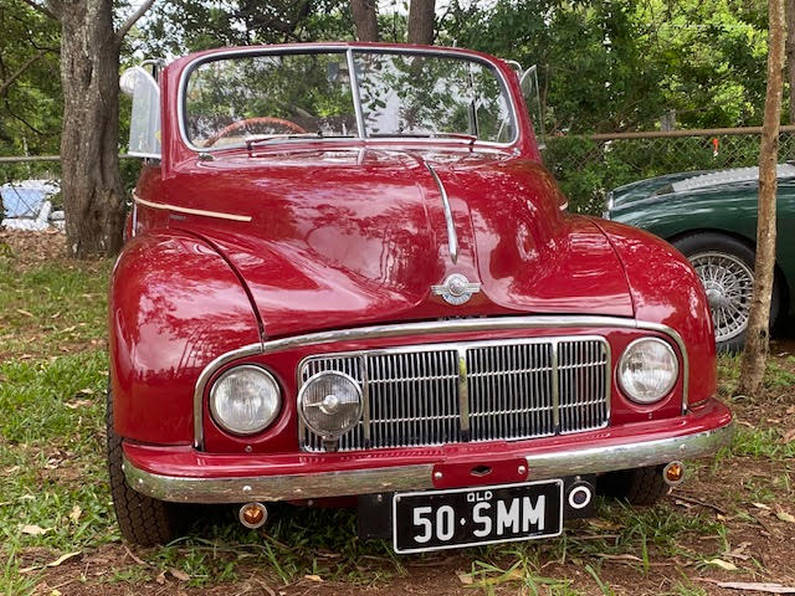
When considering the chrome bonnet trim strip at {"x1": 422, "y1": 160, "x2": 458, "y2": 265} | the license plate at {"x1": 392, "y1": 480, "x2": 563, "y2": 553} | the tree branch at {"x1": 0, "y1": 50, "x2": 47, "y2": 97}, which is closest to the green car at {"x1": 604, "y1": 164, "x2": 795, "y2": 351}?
the chrome bonnet trim strip at {"x1": 422, "y1": 160, "x2": 458, "y2": 265}

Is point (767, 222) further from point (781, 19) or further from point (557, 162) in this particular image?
point (557, 162)

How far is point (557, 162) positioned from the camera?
8641mm

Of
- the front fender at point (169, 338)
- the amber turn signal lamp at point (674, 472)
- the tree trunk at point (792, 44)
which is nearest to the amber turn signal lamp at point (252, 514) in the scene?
the front fender at point (169, 338)

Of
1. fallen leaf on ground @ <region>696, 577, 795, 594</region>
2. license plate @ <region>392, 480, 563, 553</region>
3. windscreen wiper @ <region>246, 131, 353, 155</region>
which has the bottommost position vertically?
fallen leaf on ground @ <region>696, 577, 795, 594</region>

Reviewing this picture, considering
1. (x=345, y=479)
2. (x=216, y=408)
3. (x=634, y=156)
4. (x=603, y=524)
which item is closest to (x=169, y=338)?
(x=216, y=408)

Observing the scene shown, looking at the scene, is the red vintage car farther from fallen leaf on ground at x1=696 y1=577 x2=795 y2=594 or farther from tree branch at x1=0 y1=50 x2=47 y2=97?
tree branch at x1=0 y1=50 x2=47 y2=97

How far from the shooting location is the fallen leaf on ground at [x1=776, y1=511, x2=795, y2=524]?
9.77ft

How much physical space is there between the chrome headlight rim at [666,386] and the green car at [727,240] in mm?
2637

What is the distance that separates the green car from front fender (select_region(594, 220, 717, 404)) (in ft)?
7.92

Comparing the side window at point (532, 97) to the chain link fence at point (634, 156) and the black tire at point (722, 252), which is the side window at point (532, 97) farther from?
the chain link fence at point (634, 156)

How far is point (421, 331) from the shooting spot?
233 cm

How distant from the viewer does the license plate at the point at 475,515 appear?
2.33 metres

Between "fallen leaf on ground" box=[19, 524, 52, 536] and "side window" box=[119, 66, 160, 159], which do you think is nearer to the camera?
"fallen leaf on ground" box=[19, 524, 52, 536]

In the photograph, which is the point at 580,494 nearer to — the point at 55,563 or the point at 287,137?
the point at 55,563
